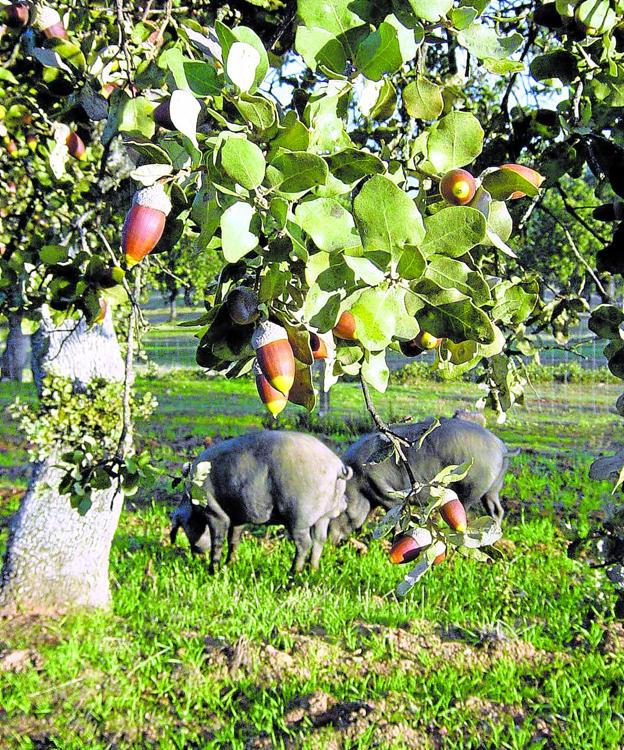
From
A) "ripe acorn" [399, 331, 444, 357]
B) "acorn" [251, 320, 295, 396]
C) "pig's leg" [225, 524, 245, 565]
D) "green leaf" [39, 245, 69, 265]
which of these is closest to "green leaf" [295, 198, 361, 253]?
"acorn" [251, 320, 295, 396]

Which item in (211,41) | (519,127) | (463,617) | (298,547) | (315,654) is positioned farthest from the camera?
(298,547)

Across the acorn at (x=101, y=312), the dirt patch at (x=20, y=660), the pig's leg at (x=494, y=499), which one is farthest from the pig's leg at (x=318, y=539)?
the acorn at (x=101, y=312)

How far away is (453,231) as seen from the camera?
634mm

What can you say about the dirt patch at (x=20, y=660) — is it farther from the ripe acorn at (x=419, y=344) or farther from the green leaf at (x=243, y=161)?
the green leaf at (x=243, y=161)

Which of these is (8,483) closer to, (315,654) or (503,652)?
(315,654)

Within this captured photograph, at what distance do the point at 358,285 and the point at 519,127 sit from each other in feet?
3.29

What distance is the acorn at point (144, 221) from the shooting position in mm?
674

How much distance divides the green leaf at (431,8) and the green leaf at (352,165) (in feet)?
0.48

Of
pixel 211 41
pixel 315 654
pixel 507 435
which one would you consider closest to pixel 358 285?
pixel 211 41

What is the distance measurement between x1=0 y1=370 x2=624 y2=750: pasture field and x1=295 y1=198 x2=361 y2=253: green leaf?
5.83 feet

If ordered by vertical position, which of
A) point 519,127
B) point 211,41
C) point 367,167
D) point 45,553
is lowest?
point 45,553

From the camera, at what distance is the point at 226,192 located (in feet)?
1.85

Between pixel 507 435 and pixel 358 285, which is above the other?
pixel 358 285

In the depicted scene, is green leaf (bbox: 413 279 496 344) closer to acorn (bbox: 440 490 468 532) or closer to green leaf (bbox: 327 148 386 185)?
green leaf (bbox: 327 148 386 185)
